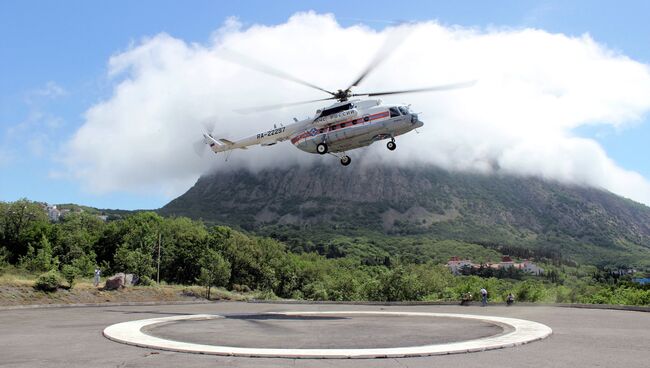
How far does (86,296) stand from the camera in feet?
142

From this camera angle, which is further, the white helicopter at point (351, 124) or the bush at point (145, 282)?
the bush at point (145, 282)

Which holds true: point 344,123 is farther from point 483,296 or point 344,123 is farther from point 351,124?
point 483,296

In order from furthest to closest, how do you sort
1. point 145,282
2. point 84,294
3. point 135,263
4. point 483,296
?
point 135,263 < point 145,282 < point 84,294 < point 483,296

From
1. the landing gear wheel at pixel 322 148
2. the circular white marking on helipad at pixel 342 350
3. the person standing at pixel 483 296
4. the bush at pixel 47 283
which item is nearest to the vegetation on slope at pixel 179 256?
the bush at pixel 47 283

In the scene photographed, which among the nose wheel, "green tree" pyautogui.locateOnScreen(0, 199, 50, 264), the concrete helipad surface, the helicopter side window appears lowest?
the concrete helipad surface

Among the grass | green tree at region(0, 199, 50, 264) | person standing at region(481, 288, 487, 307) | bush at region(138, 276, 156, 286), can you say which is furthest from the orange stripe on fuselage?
green tree at region(0, 199, 50, 264)

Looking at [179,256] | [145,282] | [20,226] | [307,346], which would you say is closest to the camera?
[307,346]

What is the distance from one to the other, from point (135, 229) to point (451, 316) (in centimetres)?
8322

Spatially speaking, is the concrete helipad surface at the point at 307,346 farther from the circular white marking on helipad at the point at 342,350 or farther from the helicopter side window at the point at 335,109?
the helicopter side window at the point at 335,109

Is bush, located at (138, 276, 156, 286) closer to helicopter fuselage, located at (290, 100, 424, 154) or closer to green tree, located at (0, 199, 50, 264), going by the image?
helicopter fuselage, located at (290, 100, 424, 154)

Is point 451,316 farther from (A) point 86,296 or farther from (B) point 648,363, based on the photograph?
(A) point 86,296

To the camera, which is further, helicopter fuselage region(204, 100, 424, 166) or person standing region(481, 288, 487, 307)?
person standing region(481, 288, 487, 307)

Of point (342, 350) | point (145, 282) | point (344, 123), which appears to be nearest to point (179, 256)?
point (145, 282)

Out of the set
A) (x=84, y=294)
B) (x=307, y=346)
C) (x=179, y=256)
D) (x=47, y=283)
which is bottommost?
(x=84, y=294)
